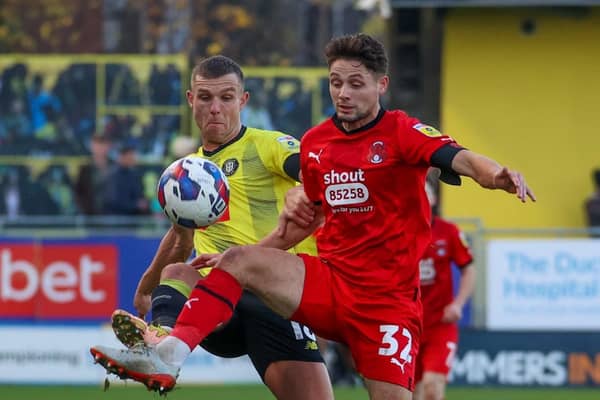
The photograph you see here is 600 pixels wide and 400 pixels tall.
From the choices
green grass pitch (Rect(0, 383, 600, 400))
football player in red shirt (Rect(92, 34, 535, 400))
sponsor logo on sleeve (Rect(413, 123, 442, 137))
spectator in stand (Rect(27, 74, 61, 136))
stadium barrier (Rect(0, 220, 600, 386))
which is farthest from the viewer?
spectator in stand (Rect(27, 74, 61, 136))

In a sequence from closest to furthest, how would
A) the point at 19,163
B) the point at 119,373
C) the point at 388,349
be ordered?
the point at 119,373, the point at 388,349, the point at 19,163

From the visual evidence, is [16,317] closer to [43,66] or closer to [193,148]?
[193,148]

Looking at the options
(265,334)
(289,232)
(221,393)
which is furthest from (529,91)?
(289,232)

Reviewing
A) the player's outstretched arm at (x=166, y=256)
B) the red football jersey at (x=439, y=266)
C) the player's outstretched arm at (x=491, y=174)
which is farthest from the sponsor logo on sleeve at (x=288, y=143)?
the red football jersey at (x=439, y=266)

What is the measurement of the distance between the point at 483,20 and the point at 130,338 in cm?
1371

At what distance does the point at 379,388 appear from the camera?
25.1ft

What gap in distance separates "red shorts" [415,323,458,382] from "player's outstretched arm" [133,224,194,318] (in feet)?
12.2

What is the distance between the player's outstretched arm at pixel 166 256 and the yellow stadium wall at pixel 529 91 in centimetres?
1187

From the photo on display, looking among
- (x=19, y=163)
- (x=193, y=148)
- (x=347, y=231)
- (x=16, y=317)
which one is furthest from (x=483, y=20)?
(x=347, y=231)

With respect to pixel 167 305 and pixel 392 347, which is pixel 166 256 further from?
pixel 392 347

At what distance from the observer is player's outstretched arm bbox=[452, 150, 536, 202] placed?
6723mm

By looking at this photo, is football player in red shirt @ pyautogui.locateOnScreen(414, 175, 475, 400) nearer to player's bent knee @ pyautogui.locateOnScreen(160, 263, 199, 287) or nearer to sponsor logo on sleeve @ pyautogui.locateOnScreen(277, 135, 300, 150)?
sponsor logo on sleeve @ pyautogui.locateOnScreen(277, 135, 300, 150)

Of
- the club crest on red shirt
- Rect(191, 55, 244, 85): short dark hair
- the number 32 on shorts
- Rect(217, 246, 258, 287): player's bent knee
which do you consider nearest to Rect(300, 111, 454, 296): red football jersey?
the club crest on red shirt

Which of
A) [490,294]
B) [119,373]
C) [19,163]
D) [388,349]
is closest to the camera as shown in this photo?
[119,373]
